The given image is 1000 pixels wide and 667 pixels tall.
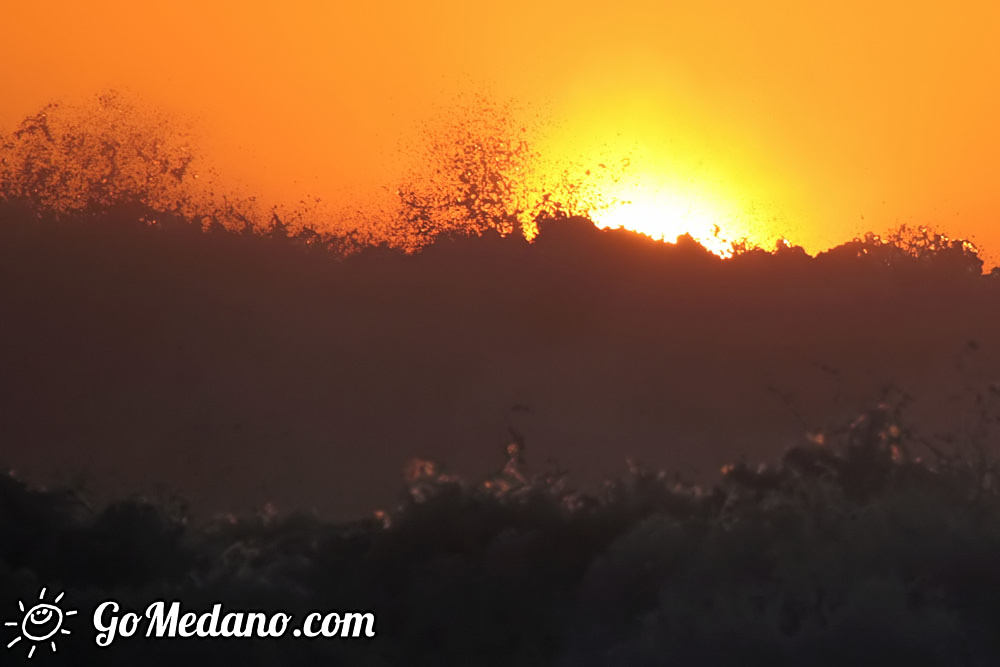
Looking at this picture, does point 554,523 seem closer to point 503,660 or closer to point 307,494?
point 503,660

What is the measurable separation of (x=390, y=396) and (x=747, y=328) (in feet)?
23.5

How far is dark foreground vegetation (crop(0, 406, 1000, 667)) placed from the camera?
1884 centimetres

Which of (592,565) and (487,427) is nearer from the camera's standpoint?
(592,565)

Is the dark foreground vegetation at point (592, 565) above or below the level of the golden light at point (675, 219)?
below

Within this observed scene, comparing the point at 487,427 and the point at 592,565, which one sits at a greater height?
the point at 487,427

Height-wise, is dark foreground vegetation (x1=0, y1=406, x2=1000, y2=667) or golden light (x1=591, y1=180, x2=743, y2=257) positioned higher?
golden light (x1=591, y1=180, x2=743, y2=257)

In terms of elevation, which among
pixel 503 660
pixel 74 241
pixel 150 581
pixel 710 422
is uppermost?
pixel 74 241

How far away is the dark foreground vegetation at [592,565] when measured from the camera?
18.8 m

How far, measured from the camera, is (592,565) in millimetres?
19578

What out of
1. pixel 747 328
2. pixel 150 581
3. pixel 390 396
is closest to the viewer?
pixel 150 581

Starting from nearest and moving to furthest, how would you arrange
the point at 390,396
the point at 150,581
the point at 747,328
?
the point at 150,581 < the point at 390,396 < the point at 747,328

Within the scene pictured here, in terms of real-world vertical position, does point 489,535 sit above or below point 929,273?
below

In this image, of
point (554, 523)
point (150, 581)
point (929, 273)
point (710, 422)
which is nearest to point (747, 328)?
point (710, 422)

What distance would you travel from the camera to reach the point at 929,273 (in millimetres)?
21531
